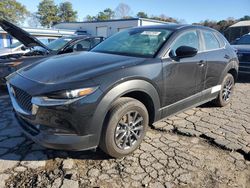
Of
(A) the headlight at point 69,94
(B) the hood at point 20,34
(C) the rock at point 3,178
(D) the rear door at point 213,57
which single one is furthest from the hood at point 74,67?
(B) the hood at point 20,34

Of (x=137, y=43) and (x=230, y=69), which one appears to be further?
(x=230, y=69)

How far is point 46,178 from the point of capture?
299 cm

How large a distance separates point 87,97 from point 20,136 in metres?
1.83

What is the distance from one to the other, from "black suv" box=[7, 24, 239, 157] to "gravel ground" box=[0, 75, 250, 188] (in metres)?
0.31

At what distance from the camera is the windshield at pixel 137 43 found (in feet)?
12.7

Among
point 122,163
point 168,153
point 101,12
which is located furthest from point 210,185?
point 101,12

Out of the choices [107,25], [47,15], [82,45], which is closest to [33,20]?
[47,15]

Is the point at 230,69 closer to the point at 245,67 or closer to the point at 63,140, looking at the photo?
the point at 245,67

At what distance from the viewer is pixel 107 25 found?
94.0 ft

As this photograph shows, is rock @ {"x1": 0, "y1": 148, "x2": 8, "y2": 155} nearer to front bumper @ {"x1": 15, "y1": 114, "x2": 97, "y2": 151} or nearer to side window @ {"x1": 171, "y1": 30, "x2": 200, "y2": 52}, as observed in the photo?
front bumper @ {"x1": 15, "y1": 114, "x2": 97, "y2": 151}

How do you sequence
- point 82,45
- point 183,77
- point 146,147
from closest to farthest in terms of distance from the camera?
point 146,147, point 183,77, point 82,45

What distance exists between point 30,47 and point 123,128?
16.3 ft

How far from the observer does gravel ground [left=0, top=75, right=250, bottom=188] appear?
2.97m

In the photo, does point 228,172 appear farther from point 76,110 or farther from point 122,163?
point 76,110
